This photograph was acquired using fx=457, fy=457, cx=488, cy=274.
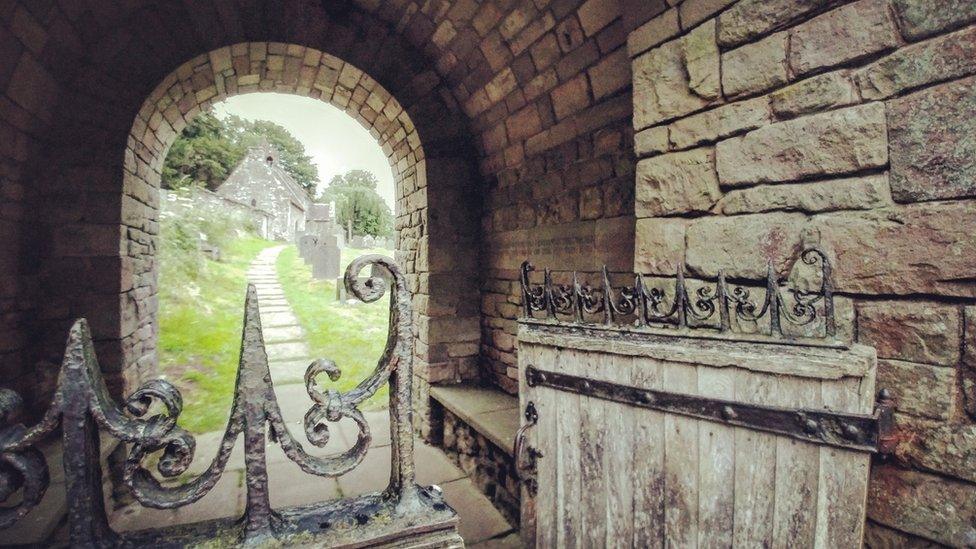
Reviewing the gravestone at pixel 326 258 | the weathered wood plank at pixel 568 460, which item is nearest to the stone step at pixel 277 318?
the gravestone at pixel 326 258

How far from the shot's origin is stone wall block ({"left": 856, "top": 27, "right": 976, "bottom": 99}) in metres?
1.22

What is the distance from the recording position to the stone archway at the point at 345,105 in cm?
386

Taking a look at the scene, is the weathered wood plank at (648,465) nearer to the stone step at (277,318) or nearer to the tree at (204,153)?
the stone step at (277,318)

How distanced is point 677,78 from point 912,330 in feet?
3.93

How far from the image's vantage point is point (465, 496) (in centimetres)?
336

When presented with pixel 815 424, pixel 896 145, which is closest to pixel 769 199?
pixel 896 145

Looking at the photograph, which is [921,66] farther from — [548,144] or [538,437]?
[548,144]

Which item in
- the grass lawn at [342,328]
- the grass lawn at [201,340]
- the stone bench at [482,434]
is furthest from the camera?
the grass lawn at [342,328]

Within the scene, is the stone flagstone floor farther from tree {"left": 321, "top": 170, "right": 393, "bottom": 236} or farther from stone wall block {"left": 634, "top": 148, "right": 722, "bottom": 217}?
tree {"left": 321, "top": 170, "right": 393, "bottom": 236}

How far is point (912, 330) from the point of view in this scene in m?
1.32

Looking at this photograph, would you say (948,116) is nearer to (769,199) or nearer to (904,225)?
(904,225)

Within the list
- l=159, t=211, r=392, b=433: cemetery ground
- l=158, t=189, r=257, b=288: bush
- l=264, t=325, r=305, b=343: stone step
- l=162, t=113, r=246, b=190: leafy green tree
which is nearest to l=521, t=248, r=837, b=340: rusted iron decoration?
l=159, t=211, r=392, b=433: cemetery ground

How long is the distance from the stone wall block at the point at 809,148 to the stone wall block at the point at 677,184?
0.06 metres

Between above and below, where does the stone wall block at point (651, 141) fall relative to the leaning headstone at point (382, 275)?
above
